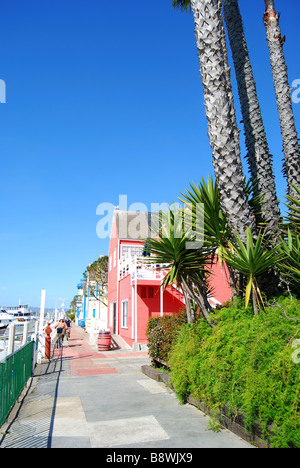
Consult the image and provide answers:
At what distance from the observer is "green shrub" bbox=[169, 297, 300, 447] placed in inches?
156

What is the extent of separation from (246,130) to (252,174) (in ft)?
3.62

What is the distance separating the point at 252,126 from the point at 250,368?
5.79 meters

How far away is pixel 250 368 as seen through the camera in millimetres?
4539

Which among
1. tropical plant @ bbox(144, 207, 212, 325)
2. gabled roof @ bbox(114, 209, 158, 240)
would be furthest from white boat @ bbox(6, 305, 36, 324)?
tropical plant @ bbox(144, 207, 212, 325)

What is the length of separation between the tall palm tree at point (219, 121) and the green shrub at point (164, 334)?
360 centimetres

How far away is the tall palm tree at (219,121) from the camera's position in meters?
6.70

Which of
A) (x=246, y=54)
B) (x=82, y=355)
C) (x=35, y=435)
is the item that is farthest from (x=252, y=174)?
(x=82, y=355)

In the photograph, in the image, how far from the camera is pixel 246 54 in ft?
28.6

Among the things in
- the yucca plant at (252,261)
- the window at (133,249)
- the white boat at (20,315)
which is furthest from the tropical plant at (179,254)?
the white boat at (20,315)

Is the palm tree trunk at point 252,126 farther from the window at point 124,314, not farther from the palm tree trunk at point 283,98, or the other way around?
the window at point 124,314

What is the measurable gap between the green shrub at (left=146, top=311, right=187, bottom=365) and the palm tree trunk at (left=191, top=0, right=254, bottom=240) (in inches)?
141

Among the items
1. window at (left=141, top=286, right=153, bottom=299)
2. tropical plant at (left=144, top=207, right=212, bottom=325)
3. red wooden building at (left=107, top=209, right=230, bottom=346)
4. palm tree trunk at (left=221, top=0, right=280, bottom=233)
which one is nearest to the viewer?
tropical plant at (left=144, top=207, right=212, bottom=325)

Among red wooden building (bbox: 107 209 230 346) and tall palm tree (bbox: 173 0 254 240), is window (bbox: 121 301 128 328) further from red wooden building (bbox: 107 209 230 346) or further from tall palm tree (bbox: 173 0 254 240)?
tall palm tree (bbox: 173 0 254 240)

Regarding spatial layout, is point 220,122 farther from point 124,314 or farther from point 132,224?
point 132,224
